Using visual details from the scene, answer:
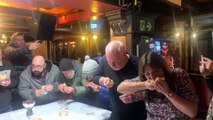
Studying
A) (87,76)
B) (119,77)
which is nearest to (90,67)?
(87,76)

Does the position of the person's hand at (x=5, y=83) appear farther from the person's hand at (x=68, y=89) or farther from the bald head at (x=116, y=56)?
the bald head at (x=116, y=56)

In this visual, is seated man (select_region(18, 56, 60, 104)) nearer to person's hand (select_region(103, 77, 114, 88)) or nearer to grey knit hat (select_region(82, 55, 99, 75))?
grey knit hat (select_region(82, 55, 99, 75))

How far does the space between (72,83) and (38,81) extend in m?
0.41

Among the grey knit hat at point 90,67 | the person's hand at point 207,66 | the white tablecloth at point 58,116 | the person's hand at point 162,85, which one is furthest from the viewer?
the grey knit hat at point 90,67

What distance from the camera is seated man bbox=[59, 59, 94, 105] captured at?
252cm

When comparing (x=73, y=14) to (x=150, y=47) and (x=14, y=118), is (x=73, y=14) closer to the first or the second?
(x=150, y=47)

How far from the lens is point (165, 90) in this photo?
125 centimetres

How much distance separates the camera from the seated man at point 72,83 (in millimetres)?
2525

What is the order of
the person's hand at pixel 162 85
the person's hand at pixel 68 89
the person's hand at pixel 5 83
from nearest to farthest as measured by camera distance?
the person's hand at pixel 162 85 → the person's hand at pixel 5 83 → the person's hand at pixel 68 89

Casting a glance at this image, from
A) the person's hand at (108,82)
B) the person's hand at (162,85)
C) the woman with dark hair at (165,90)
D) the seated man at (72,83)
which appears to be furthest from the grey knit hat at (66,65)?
the person's hand at (162,85)

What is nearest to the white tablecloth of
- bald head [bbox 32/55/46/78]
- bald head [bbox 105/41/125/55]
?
bald head [bbox 32/55/46/78]

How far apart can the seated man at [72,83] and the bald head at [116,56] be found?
0.62 m

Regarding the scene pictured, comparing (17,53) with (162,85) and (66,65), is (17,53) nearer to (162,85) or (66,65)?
(66,65)

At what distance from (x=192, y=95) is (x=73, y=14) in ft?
11.1
